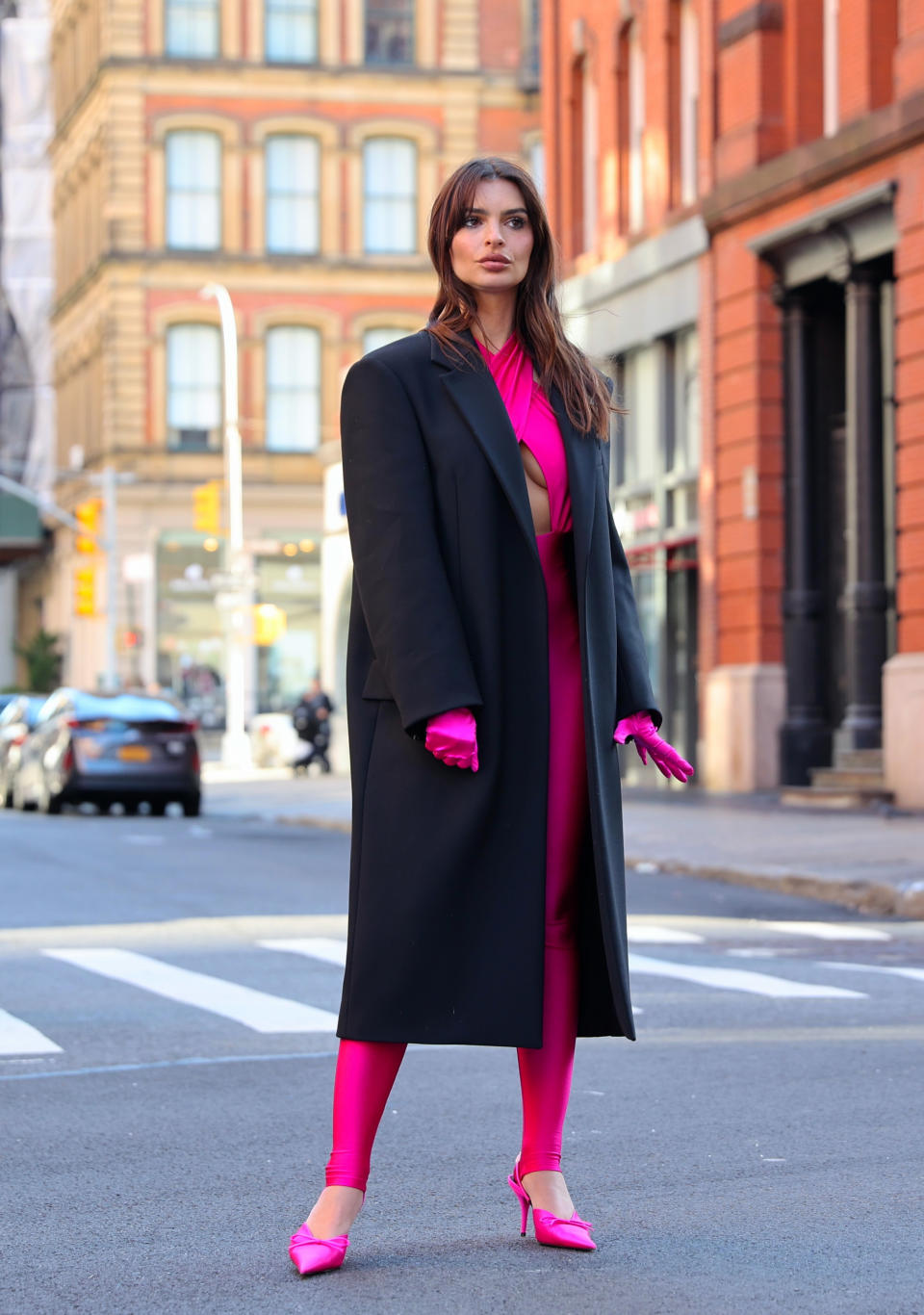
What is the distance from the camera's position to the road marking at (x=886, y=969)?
973 centimetres

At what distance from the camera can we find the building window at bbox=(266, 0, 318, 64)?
54781mm

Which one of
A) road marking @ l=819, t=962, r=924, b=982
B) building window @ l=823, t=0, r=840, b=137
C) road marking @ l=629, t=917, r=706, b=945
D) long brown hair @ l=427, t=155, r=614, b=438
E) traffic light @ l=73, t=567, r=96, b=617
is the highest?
building window @ l=823, t=0, r=840, b=137

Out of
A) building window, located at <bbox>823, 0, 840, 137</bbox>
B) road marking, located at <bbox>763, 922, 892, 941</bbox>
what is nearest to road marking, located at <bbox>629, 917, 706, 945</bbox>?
road marking, located at <bbox>763, 922, 892, 941</bbox>

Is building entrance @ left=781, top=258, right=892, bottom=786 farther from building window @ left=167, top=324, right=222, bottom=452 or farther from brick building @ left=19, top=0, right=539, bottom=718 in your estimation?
building window @ left=167, top=324, right=222, bottom=452

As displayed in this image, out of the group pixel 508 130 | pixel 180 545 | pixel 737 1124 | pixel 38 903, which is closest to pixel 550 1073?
pixel 737 1124

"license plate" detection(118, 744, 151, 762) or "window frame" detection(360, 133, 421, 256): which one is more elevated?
"window frame" detection(360, 133, 421, 256)

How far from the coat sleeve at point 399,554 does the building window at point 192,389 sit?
50.4 metres

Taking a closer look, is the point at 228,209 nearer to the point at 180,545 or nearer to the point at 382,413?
the point at 180,545

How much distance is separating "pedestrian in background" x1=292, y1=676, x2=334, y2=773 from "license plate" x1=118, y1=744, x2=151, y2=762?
10966 mm

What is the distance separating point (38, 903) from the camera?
45.1ft

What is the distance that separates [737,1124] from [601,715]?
1994 mm

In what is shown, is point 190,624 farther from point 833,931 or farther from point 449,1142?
point 449,1142

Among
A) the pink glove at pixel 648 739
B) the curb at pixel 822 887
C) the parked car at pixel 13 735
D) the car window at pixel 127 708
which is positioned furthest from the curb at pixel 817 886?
the parked car at pixel 13 735

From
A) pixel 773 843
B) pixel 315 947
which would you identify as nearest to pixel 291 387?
pixel 773 843
